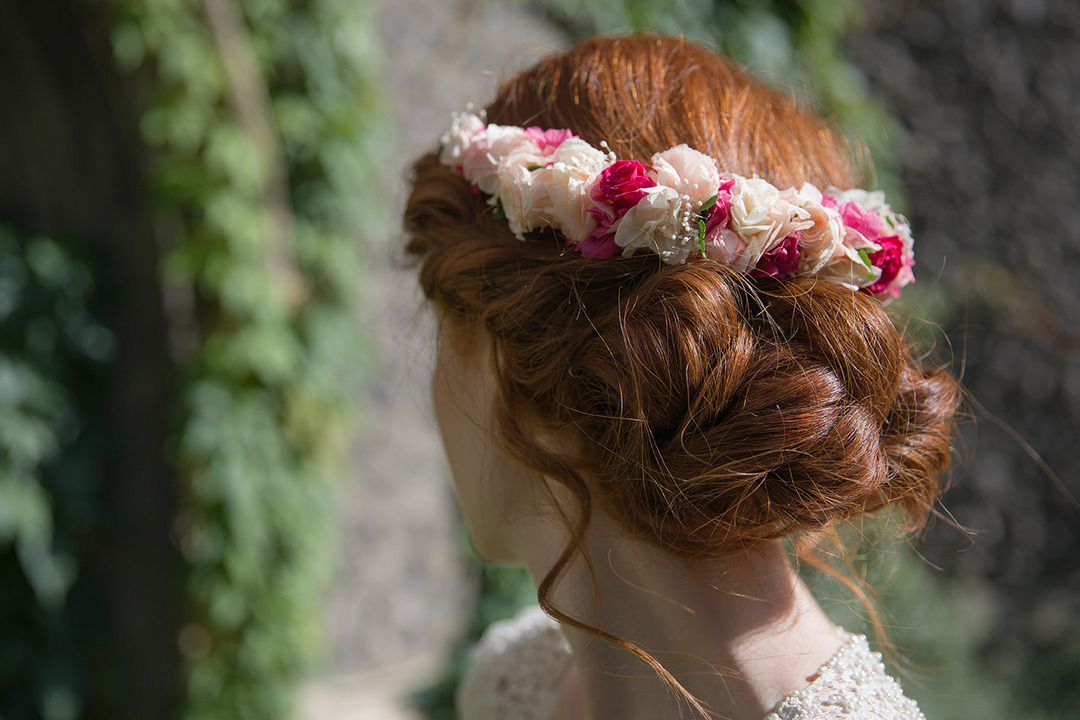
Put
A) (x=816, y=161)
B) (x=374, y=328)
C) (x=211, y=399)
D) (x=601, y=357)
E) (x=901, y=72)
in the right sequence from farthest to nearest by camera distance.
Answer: (x=901, y=72)
(x=374, y=328)
(x=211, y=399)
(x=816, y=161)
(x=601, y=357)

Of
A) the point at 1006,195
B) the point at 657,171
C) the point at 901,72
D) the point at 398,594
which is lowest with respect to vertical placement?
the point at 398,594

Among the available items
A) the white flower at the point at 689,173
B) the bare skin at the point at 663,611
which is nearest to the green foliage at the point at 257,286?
the bare skin at the point at 663,611

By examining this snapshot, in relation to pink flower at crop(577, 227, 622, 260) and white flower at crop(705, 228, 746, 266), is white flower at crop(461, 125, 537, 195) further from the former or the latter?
white flower at crop(705, 228, 746, 266)

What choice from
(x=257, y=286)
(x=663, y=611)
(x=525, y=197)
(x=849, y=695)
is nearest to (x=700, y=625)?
(x=663, y=611)

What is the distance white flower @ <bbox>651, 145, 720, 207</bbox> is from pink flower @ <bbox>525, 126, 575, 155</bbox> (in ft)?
0.49

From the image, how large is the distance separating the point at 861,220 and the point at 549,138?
37 centimetres

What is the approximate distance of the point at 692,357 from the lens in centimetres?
74

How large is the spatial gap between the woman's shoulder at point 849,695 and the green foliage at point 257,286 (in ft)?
6.66

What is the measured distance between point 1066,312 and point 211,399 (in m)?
3.55

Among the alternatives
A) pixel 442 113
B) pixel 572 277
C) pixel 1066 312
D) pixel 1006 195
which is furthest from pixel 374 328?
pixel 1066 312

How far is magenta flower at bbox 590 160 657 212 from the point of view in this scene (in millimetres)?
800

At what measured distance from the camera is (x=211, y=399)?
2.45 meters

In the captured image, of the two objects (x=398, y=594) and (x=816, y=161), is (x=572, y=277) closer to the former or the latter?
(x=816, y=161)

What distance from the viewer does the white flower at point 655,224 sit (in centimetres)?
78
